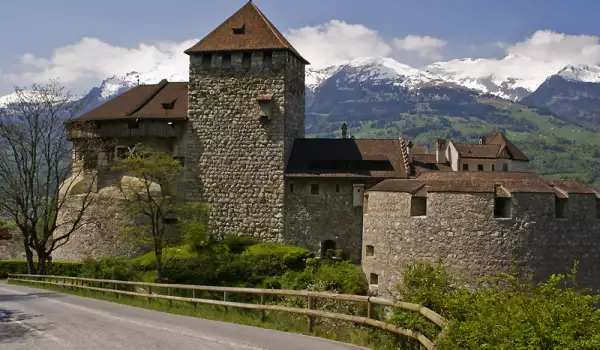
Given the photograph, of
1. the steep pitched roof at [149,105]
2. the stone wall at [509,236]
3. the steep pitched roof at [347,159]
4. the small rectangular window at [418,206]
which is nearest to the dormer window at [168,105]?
the steep pitched roof at [149,105]

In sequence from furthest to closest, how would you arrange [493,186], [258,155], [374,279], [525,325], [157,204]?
[258,155] < [157,204] < [374,279] < [493,186] < [525,325]

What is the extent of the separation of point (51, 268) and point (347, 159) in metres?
18.8

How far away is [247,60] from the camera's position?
40.8m

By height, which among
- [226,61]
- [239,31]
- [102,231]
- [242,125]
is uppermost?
[239,31]

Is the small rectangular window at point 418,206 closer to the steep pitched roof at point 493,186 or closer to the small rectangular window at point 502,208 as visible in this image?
the steep pitched roof at point 493,186

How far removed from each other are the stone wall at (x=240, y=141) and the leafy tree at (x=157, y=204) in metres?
1.41

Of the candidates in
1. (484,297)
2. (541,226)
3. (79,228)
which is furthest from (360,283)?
(484,297)

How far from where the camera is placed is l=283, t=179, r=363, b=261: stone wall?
3919 cm

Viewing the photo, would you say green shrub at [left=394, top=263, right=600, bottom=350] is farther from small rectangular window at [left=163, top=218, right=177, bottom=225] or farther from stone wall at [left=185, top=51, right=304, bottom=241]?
small rectangular window at [left=163, top=218, right=177, bottom=225]

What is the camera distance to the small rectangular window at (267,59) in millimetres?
40438

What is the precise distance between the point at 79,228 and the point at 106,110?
8.03 meters

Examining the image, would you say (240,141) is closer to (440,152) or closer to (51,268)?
(51,268)

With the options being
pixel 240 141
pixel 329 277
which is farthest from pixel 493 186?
pixel 240 141

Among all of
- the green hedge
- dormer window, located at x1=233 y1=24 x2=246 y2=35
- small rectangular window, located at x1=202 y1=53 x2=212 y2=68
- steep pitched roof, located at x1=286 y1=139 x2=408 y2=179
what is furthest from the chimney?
the green hedge
